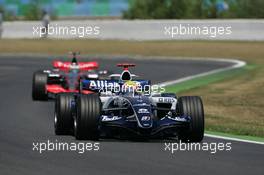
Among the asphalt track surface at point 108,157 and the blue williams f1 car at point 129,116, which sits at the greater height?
the blue williams f1 car at point 129,116

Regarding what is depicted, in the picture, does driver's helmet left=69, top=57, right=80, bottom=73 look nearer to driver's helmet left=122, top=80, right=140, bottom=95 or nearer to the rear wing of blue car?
the rear wing of blue car

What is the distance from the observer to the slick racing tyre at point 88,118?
13.5 meters

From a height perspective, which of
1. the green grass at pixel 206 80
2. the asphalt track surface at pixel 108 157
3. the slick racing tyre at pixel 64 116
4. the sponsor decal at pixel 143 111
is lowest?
the green grass at pixel 206 80

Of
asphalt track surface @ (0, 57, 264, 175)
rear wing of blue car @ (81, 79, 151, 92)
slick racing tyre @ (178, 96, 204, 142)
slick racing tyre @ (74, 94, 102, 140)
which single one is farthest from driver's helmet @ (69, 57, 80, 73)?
slick racing tyre @ (74, 94, 102, 140)

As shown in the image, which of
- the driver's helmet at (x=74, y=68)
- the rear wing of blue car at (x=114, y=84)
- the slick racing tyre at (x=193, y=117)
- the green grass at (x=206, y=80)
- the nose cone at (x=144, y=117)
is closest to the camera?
the nose cone at (x=144, y=117)

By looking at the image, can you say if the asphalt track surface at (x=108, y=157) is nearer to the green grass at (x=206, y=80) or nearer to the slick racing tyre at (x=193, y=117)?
the slick racing tyre at (x=193, y=117)

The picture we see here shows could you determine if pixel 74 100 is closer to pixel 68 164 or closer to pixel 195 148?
pixel 195 148

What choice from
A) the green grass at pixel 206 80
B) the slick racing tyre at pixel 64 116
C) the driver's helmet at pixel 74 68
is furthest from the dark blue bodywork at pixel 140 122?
the green grass at pixel 206 80

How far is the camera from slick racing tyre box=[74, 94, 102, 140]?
44.4 ft

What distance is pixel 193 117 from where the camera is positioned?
1392 centimetres

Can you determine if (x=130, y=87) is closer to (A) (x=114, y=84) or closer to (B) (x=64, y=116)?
(A) (x=114, y=84)

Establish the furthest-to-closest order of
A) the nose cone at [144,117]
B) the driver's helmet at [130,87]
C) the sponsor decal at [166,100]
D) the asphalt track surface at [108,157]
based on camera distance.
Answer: the driver's helmet at [130,87] → the sponsor decal at [166,100] → the nose cone at [144,117] → the asphalt track surface at [108,157]

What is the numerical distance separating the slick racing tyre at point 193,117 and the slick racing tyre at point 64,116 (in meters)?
1.83

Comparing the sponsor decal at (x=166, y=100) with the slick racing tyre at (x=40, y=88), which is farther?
the slick racing tyre at (x=40, y=88)
